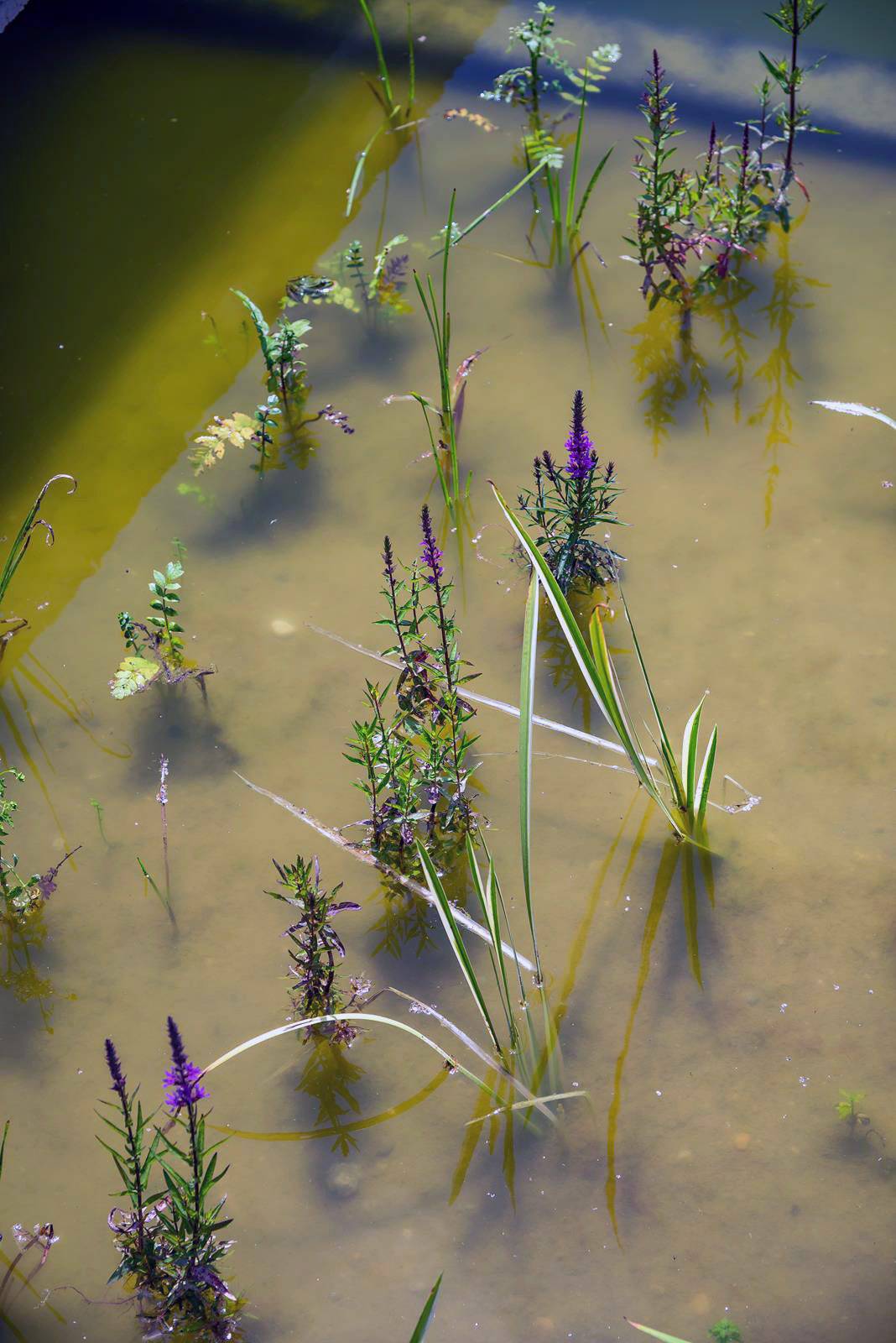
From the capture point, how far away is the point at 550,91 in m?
4.84

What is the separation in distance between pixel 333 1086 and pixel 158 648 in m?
1.32

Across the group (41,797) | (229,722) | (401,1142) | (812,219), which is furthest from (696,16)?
(401,1142)

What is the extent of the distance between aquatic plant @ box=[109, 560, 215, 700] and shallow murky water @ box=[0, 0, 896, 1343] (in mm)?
61

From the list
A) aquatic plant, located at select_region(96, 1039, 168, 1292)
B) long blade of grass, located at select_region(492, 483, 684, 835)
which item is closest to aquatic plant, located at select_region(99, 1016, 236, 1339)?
aquatic plant, located at select_region(96, 1039, 168, 1292)

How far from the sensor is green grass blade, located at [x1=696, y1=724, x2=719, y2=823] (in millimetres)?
2748

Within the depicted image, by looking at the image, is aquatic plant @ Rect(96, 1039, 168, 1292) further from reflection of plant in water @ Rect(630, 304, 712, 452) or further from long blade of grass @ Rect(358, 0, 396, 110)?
long blade of grass @ Rect(358, 0, 396, 110)

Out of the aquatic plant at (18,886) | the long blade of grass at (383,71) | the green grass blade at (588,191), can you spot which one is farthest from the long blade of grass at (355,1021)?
the long blade of grass at (383,71)

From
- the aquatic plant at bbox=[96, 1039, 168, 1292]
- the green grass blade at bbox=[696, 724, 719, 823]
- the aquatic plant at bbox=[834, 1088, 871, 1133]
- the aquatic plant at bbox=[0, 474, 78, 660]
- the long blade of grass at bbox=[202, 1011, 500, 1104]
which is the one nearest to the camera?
the aquatic plant at bbox=[96, 1039, 168, 1292]

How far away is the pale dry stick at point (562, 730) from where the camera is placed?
2.98 meters

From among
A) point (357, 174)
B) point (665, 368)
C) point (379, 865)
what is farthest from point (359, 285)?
point (379, 865)

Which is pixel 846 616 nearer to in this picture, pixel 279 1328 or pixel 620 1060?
pixel 620 1060

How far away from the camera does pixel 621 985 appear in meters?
2.74

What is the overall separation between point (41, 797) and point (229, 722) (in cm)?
51

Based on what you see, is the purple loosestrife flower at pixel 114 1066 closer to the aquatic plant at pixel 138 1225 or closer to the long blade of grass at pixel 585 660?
the aquatic plant at pixel 138 1225
